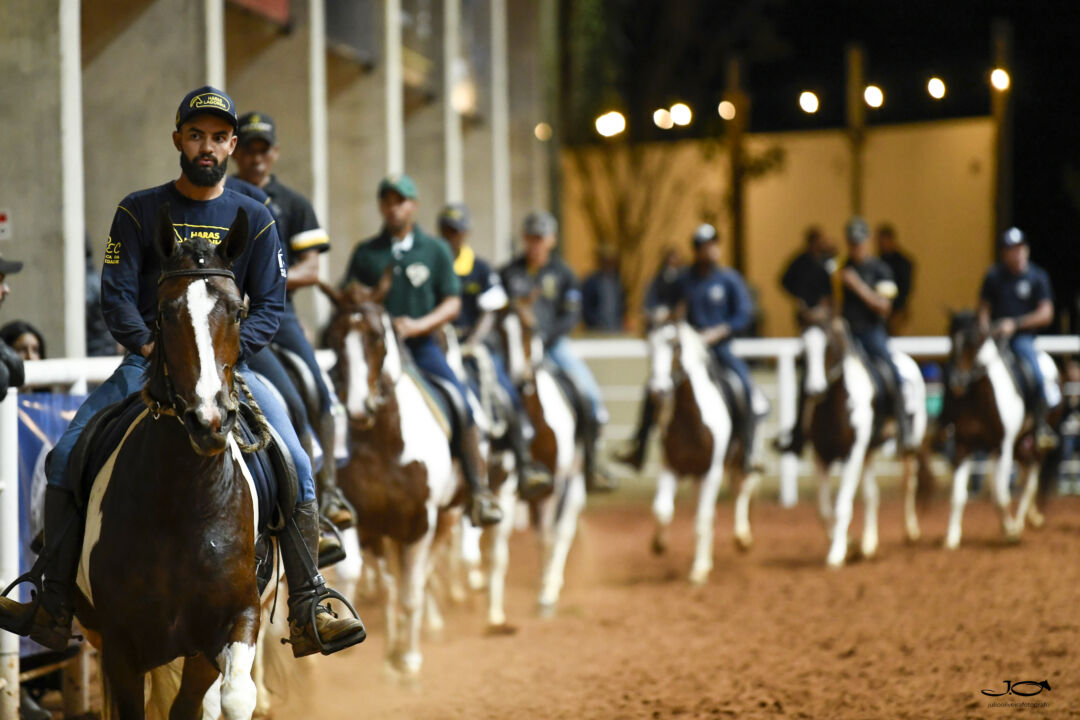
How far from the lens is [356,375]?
7387mm

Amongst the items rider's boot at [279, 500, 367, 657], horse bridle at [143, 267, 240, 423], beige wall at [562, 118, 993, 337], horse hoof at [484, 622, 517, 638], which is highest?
beige wall at [562, 118, 993, 337]

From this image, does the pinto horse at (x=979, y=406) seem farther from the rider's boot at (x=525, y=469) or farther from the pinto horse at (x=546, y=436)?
the rider's boot at (x=525, y=469)

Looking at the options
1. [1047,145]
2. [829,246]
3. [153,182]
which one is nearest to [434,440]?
[153,182]

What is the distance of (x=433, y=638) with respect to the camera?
30.4 ft

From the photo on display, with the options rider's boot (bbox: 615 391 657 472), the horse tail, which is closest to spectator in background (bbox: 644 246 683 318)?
A: rider's boot (bbox: 615 391 657 472)

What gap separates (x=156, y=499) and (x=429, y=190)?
13.2m

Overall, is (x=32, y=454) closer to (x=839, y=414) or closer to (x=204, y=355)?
(x=204, y=355)

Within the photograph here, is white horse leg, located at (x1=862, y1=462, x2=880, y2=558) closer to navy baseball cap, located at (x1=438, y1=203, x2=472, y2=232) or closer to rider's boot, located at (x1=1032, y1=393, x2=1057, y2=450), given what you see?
rider's boot, located at (x1=1032, y1=393, x2=1057, y2=450)

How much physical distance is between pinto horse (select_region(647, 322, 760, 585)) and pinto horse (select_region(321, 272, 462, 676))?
3639 mm

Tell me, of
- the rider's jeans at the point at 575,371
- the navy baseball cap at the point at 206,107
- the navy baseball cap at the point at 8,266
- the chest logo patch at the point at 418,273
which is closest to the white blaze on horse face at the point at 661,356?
the rider's jeans at the point at 575,371

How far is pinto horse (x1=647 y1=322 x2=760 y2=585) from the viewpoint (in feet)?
37.6

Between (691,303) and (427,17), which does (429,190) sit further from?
(691,303)

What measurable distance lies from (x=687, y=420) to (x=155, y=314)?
293 inches

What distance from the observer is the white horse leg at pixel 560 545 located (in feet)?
33.0
